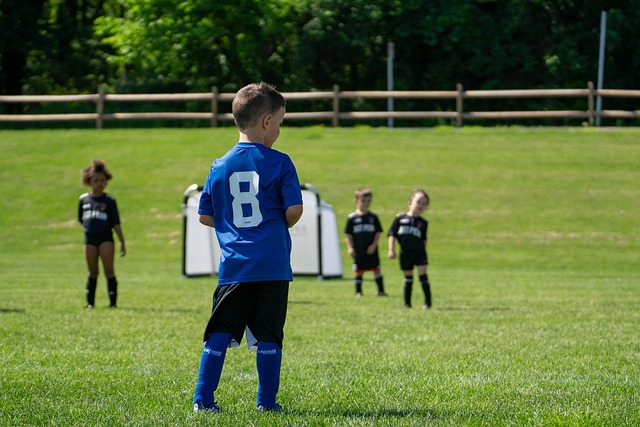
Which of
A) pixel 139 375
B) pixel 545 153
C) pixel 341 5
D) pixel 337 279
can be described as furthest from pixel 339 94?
pixel 139 375

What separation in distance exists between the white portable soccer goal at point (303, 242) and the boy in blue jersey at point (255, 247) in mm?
13134

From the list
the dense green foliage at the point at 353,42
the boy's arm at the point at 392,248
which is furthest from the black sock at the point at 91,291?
the dense green foliage at the point at 353,42

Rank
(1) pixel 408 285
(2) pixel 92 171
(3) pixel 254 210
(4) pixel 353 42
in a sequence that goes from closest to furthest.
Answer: (3) pixel 254 210
(2) pixel 92 171
(1) pixel 408 285
(4) pixel 353 42

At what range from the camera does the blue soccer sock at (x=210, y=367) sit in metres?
5.86

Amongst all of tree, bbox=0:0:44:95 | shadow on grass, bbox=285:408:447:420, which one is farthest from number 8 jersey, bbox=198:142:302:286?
tree, bbox=0:0:44:95

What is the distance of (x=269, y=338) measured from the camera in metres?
5.96

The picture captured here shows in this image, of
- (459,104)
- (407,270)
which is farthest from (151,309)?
(459,104)

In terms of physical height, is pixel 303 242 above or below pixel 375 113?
below

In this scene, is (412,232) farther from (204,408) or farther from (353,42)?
(353,42)

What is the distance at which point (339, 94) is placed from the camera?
37375mm

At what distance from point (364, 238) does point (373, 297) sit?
1.26m

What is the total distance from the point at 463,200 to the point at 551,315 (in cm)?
1600

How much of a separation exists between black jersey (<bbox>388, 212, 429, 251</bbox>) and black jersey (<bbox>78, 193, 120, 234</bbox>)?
3730mm

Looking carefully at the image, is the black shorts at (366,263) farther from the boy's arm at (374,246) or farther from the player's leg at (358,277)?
the boy's arm at (374,246)
